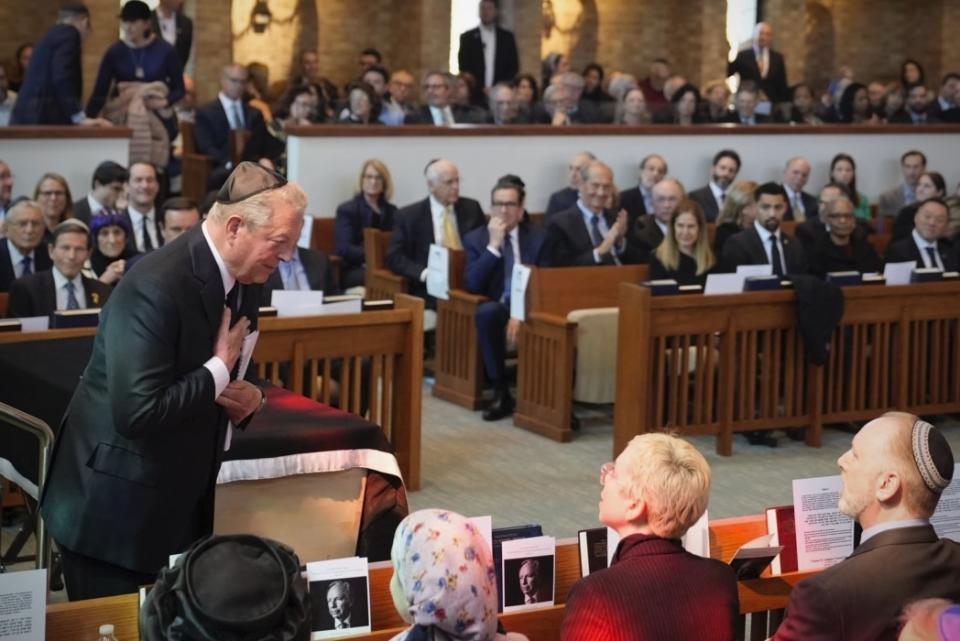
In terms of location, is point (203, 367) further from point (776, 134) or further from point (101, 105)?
point (776, 134)

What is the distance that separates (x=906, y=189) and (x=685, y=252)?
14.8 ft

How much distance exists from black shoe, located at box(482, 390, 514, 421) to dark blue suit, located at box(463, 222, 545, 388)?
0.06 m

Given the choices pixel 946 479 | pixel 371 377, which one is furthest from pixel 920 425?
pixel 371 377

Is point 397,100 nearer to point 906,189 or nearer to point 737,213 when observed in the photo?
point 906,189

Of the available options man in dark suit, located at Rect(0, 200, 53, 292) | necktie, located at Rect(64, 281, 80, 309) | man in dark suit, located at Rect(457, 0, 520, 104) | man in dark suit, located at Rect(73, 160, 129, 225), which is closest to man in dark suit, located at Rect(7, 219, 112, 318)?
necktie, located at Rect(64, 281, 80, 309)

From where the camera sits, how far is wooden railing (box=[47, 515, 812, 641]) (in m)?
2.63

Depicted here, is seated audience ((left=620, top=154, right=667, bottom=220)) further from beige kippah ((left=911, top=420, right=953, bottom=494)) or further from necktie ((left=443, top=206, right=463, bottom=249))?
beige kippah ((left=911, top=420, right=953, bottom=494))

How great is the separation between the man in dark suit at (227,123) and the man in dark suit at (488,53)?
11.2 ft

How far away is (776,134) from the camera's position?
11.4 metres

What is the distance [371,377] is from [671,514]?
351 centimetres

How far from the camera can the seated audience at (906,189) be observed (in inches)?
445

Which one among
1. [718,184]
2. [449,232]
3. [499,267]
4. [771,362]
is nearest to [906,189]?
[718,184]

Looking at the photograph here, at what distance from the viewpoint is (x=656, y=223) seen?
8539 mm

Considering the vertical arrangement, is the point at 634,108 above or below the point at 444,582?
above
